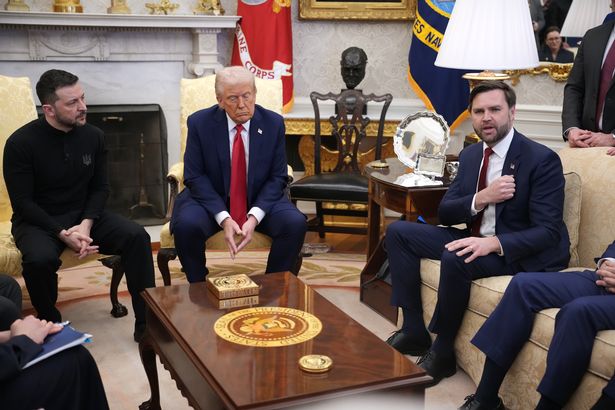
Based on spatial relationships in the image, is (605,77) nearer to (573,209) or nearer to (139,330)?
(573,209)

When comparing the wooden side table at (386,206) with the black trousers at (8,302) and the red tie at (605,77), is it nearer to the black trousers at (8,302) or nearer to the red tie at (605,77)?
the red tie at (605,77)

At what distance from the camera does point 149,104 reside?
584 centimetres

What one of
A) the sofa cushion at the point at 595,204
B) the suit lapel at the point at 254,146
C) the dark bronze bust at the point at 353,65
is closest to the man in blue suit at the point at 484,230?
the sofa cushion at the point at 595,204

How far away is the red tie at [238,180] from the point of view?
3945mm

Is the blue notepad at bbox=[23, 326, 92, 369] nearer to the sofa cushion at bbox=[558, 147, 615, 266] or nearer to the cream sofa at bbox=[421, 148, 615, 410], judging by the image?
the cream sofa at bbox=[421, 148, 615, 410]

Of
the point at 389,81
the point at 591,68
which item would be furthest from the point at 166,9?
the point at 591,68

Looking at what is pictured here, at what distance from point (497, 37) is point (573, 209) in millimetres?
1032

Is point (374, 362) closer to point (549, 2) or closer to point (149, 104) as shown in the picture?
point (549, 2)

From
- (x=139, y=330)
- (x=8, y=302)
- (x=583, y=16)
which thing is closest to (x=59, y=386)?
(x=8, y=302)

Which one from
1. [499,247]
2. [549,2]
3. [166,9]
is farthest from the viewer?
[166,9]

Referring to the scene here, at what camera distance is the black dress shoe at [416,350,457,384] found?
331 cm

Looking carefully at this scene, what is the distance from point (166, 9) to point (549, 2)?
2737mm

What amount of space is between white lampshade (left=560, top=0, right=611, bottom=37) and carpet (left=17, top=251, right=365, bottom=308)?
6.46 ft

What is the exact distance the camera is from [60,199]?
375 centimetres
